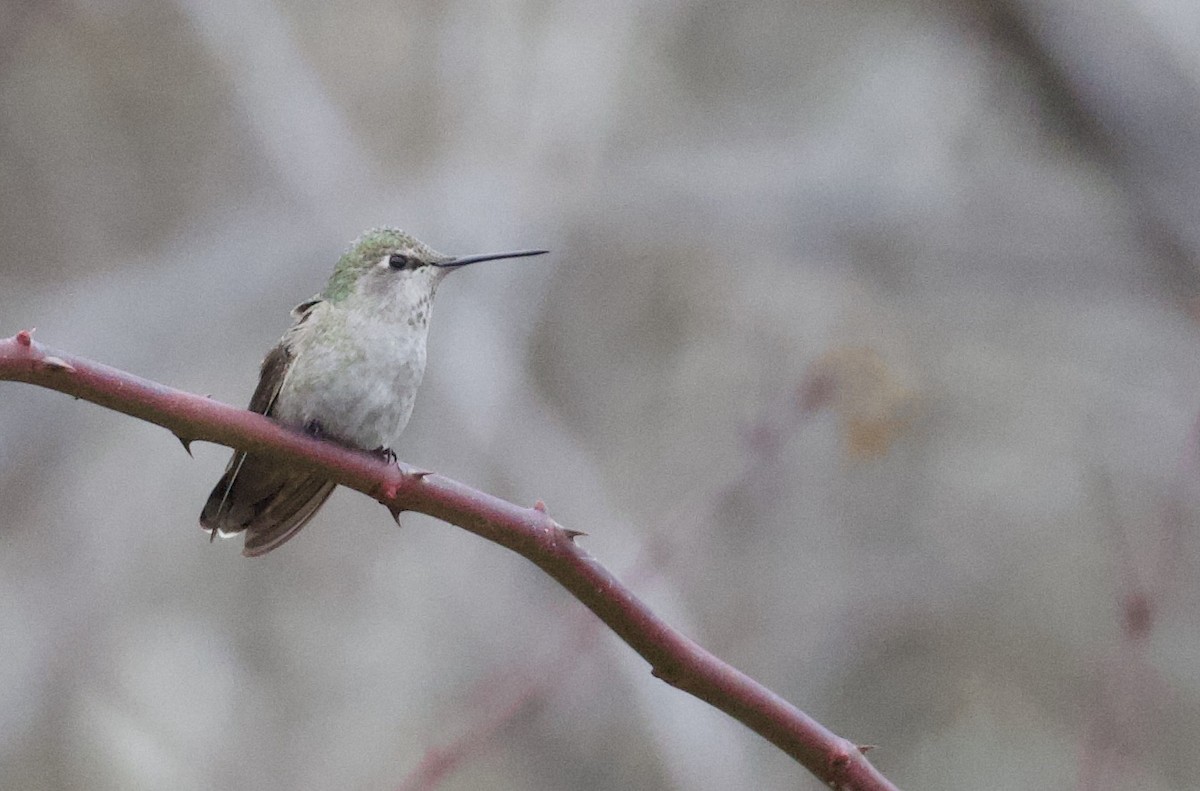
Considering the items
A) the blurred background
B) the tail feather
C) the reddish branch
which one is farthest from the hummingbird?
the blurred background

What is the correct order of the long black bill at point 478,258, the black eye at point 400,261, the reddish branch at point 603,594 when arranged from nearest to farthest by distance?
1. the reddish branch at point 603,594
2. the long black bill at point 478,258
3. the black eye at point 400,261

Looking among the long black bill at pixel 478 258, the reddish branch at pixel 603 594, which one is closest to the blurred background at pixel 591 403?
the long black bill at pixel 478 258

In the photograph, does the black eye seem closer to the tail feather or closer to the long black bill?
the long black bill

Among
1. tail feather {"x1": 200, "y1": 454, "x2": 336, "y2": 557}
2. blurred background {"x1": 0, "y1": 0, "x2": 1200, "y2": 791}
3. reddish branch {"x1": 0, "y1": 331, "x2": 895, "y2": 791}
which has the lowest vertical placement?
reddish branch {"x1": 0, "y1": 331, "x2": 895, "y2": 791}

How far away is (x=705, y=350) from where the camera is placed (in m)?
7.70

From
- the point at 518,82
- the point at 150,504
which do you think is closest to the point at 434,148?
the point at 518,82

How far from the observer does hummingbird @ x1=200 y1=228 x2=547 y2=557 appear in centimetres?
284

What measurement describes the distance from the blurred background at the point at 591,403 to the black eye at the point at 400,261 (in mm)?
2628

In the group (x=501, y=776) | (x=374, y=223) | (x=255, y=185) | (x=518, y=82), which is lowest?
(x=501, y=776)

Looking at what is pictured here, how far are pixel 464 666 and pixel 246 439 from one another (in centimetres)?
517

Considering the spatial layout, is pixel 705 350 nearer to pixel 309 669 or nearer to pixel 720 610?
pixel 720 610

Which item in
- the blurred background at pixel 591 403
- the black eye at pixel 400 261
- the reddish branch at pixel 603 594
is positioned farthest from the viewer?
the blurred background at pixel 591 403

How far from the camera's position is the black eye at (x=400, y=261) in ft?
10.3

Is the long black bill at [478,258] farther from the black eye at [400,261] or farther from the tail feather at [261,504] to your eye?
the tail feather at [261,504]
